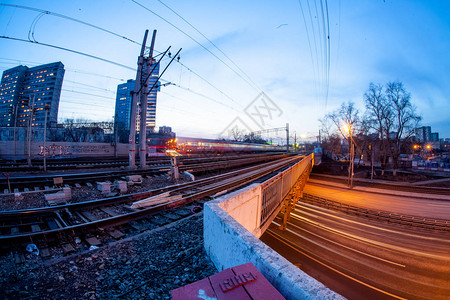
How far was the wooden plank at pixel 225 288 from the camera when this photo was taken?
1.32 metres

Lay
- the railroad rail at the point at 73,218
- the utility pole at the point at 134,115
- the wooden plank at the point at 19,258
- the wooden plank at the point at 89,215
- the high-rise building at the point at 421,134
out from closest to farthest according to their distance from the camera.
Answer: the wooden plank at the point at 19,258, the railroad rail at the point at 73,218, the wooden plank at the point at 89,215, the utility pole at the point at 134,115, the high-rise building at the point at 421,134

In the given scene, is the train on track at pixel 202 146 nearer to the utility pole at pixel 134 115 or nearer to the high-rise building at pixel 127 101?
the high-rise building at pixel 127 101

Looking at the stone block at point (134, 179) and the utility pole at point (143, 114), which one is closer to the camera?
the stone block at point (134, 179)

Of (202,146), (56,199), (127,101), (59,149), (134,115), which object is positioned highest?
(127,101)

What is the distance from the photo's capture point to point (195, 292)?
140 centimetres

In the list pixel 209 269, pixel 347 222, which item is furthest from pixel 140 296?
pixel 347 222

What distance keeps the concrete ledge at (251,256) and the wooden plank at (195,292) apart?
602 millimetres

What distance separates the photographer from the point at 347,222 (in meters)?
17.6

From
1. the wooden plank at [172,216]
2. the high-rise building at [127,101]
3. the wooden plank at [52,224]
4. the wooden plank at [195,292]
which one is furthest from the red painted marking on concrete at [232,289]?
the high-rise building at [127,101]

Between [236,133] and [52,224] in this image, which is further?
[236,133]

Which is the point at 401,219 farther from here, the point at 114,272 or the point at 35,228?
the point at 35,228

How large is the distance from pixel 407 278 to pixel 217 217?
13.6 m

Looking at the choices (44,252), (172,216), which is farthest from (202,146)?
(44,252)

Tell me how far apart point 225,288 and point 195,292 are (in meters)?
0.24
